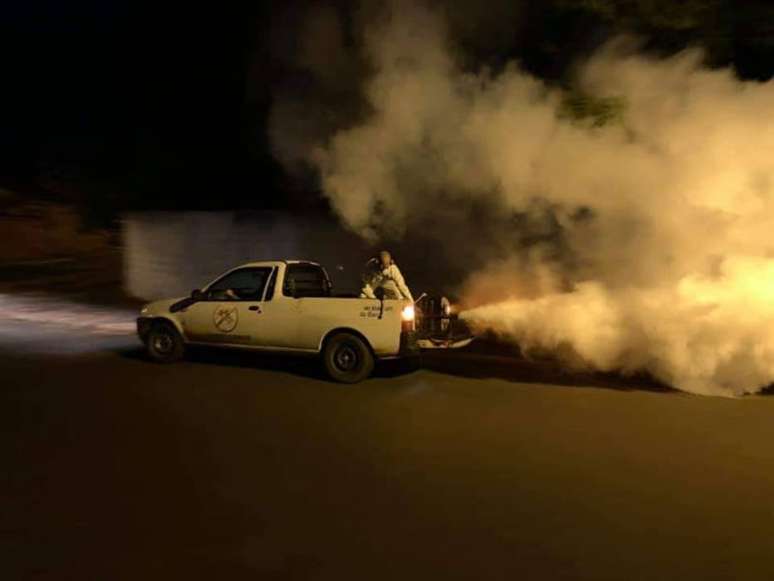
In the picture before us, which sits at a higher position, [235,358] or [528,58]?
[528,58]

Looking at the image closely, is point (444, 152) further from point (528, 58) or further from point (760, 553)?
point (760, 553)

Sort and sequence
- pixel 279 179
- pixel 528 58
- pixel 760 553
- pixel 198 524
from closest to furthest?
pixel 760 553 → pixel 198 524 → pixel 528 58 → pixel 279 179

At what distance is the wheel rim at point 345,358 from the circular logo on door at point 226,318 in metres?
1.60

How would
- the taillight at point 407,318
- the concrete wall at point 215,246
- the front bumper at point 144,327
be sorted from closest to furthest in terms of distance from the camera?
the taillight at point 407,318 < the front bumper at point 144,327 < the concrete wall at point 215,246

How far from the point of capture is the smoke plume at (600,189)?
32.8 ft

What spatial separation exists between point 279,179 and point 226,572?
14.9 m

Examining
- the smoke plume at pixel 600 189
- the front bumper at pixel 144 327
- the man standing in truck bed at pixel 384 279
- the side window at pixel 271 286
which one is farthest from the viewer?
the front bumper at pixel 144 327

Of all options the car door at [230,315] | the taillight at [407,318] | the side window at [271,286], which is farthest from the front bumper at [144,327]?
the taillight at [407,318]

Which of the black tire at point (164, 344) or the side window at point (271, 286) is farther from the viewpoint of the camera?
the black tire at point (164, 344)

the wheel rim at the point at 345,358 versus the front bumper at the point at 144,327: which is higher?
the front bumper at the point at 144,327

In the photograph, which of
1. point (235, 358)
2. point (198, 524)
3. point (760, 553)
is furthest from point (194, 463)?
point (235, 358)

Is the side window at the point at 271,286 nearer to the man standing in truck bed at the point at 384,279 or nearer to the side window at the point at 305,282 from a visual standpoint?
the side window at the point at 305,282

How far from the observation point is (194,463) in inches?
261

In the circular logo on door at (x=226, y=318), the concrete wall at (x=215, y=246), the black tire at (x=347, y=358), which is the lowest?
the black tire at (x=347, y=358)
